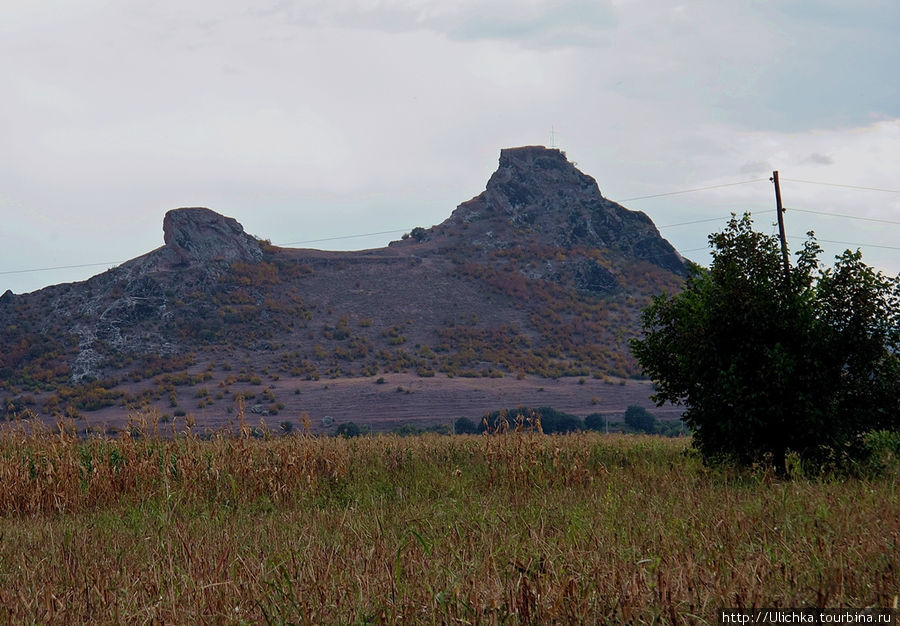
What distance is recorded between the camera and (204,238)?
10675 cm

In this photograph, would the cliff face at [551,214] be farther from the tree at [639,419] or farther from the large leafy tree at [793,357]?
the large leafy tree at [793,357]

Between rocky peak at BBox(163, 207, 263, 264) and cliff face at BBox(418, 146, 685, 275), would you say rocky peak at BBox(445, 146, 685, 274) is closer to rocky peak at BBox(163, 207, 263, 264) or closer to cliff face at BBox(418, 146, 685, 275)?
cliff face at BBox(418, 146, 685, 275)

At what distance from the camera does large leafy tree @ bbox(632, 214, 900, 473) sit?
12.4m

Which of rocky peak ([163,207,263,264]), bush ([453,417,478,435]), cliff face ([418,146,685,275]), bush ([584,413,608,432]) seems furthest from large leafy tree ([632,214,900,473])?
cliff face ([418,146,685,275])

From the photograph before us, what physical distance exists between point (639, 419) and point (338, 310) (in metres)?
43.7

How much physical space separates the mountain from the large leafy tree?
6348 centimetres

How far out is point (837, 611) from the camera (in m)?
4.25

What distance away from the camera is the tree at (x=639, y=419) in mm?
67000

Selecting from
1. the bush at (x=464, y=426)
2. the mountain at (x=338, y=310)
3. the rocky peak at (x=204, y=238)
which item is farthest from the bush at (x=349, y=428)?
the rocky peak at (x=204, y=238)

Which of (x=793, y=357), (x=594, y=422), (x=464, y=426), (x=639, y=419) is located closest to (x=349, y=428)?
(x=464, y=426)

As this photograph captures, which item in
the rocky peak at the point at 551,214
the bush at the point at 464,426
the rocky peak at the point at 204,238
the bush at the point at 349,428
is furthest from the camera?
the rocky peak at the point at 551,214

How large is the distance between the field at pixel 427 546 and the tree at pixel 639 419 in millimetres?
55969

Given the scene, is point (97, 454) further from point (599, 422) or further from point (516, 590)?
point (599, 422)

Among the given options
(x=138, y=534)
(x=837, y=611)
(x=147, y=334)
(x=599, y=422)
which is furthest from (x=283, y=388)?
(x=837, y=611)
